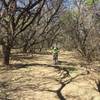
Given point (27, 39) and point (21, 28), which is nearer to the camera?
point (21, 28)

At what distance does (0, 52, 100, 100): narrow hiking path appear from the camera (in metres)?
12.1

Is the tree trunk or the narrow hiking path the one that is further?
the tree trunk

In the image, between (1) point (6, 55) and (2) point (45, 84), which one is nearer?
(2) point (45, 84)

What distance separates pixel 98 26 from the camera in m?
18.8

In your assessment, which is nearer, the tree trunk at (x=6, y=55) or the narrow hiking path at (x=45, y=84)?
the narrow hiking path at (x=45, y=84)

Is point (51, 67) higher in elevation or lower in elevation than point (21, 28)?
lower

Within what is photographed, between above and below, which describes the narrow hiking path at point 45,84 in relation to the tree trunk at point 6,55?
below

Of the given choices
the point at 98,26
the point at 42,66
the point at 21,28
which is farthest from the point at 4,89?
the point at 98,26

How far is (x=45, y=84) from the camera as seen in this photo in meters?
13.6

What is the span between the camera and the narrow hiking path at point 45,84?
39.9 feet

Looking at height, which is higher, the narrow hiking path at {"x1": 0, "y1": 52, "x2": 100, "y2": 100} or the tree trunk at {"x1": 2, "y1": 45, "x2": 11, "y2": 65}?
the tree trunk at {"x1": 2, "y1": 45, "x2": 11, "y2": 65}

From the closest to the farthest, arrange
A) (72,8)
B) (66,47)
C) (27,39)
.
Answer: (27,39)
(72,8)
(66,47)

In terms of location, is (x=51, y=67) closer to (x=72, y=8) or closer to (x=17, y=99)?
(x=17, y=99)

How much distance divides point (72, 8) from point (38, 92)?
1407 centimetres
